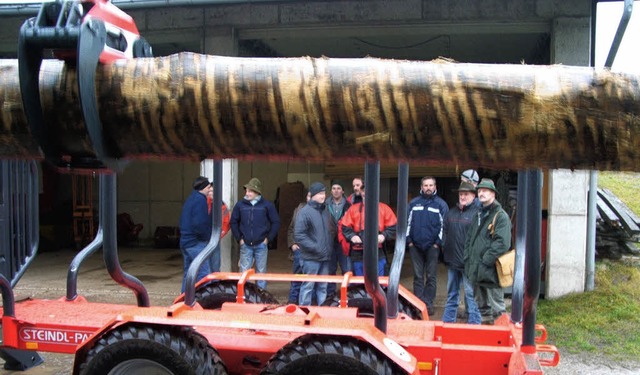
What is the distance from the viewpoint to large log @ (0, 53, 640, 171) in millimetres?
1004

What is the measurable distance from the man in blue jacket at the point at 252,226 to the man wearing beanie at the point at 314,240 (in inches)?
32.0

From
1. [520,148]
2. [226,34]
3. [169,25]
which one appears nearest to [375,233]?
[520,148]

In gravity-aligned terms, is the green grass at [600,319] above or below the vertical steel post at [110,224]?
below

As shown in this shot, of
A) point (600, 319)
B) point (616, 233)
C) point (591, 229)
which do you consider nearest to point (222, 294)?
point (600, 319)

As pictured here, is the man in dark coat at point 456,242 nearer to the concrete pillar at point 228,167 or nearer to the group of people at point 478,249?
the group of people at point 478,249

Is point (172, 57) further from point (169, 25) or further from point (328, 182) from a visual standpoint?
point (328, 182)

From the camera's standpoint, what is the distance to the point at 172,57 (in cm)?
112

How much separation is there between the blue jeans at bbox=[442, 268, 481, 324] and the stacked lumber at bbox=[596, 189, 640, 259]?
383 cm

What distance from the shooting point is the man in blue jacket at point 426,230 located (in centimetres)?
665

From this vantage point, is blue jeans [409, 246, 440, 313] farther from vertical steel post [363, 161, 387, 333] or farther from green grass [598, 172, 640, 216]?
green grass [598, 172, 640, 216]

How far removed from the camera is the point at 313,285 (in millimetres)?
6676

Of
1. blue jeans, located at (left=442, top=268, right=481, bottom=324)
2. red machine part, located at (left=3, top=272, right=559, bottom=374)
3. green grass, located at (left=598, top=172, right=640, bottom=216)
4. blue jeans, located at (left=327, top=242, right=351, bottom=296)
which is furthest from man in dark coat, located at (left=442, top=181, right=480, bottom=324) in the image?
green grass, located at (left=598, top=172, right=640, bottom=216)

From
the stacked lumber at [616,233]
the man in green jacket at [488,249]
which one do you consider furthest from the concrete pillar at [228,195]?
the stacked lumber at [616,233]

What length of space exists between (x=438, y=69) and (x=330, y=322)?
2.02m
